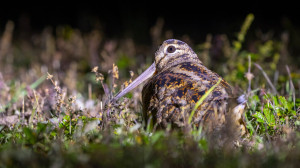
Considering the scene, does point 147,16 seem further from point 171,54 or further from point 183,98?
point 183,98

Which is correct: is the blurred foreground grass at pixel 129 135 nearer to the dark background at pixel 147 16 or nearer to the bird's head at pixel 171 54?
the bird's head at pixel 171 54

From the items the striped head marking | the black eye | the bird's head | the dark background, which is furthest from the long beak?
the dark background

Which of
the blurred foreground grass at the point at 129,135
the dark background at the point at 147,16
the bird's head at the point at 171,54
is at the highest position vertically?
the dark background at the point at 147,16

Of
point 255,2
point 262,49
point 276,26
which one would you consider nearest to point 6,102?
point 262,49

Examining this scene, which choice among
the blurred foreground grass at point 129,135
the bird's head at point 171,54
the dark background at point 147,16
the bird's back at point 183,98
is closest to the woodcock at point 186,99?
the bird's back at point 183,98

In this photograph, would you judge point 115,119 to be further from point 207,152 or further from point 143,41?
point 143,41

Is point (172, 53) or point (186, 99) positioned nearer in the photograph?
point (186, 99)

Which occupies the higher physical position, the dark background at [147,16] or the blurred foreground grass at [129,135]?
the dark background at [147,16]

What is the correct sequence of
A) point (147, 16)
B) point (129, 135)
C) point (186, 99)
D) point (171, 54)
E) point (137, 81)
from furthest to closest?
point (147, 16), point (171, 54), point (137, 81), point (186, 99), point (129, 135)

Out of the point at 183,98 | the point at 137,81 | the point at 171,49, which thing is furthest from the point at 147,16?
the point at 183,98
